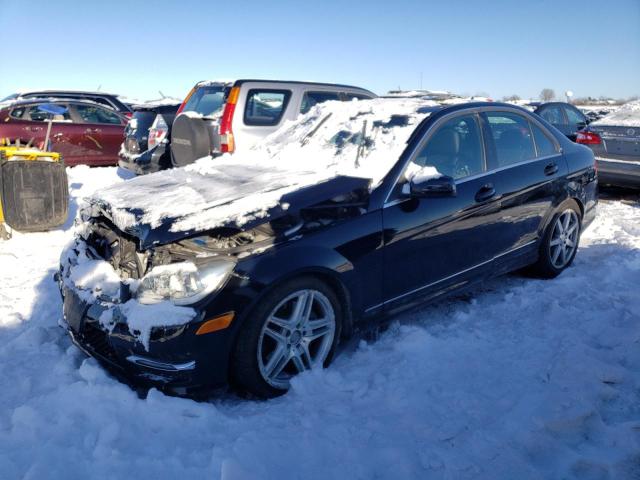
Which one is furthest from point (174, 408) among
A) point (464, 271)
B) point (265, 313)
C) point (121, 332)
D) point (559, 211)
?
point (559, 211)

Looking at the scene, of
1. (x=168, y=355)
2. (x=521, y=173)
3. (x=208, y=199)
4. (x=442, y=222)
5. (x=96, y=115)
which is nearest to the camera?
(x=168, y=355)

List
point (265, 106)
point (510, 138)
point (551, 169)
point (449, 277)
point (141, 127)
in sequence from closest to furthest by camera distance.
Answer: point (449, 277) < point (510, 138) < point (551, 169) < point (265, 106) < point (141, 127)

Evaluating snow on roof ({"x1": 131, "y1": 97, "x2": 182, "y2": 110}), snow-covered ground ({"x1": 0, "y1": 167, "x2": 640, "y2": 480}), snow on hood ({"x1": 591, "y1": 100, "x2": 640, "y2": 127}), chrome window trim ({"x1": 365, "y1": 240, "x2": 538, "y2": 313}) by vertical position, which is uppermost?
snow on roof ({"x1": 131, "y1": 97, "x2": 182, "y2": 110})

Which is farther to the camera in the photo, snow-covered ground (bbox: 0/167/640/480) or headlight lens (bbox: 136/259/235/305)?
headlight lens (bbox: 136/259/235/305)

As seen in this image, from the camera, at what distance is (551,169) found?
14.4 ft

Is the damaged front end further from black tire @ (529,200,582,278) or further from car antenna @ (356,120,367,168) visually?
black tire @ (529,200,582,278)

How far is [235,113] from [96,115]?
5.08m

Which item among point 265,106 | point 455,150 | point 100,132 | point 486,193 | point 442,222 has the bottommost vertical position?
point 442,222

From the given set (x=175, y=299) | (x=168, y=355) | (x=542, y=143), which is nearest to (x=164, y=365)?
(x=168, y=355)

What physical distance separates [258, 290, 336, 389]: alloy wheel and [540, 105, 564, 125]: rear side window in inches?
376

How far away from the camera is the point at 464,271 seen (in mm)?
3742

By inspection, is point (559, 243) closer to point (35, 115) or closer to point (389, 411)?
point (389, 411)

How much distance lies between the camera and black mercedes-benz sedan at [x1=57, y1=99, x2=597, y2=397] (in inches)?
104

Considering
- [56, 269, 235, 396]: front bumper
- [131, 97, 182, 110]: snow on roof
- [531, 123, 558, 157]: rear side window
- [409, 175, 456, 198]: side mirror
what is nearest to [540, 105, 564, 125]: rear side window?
[531, 123, 558, 157]: rear side window
